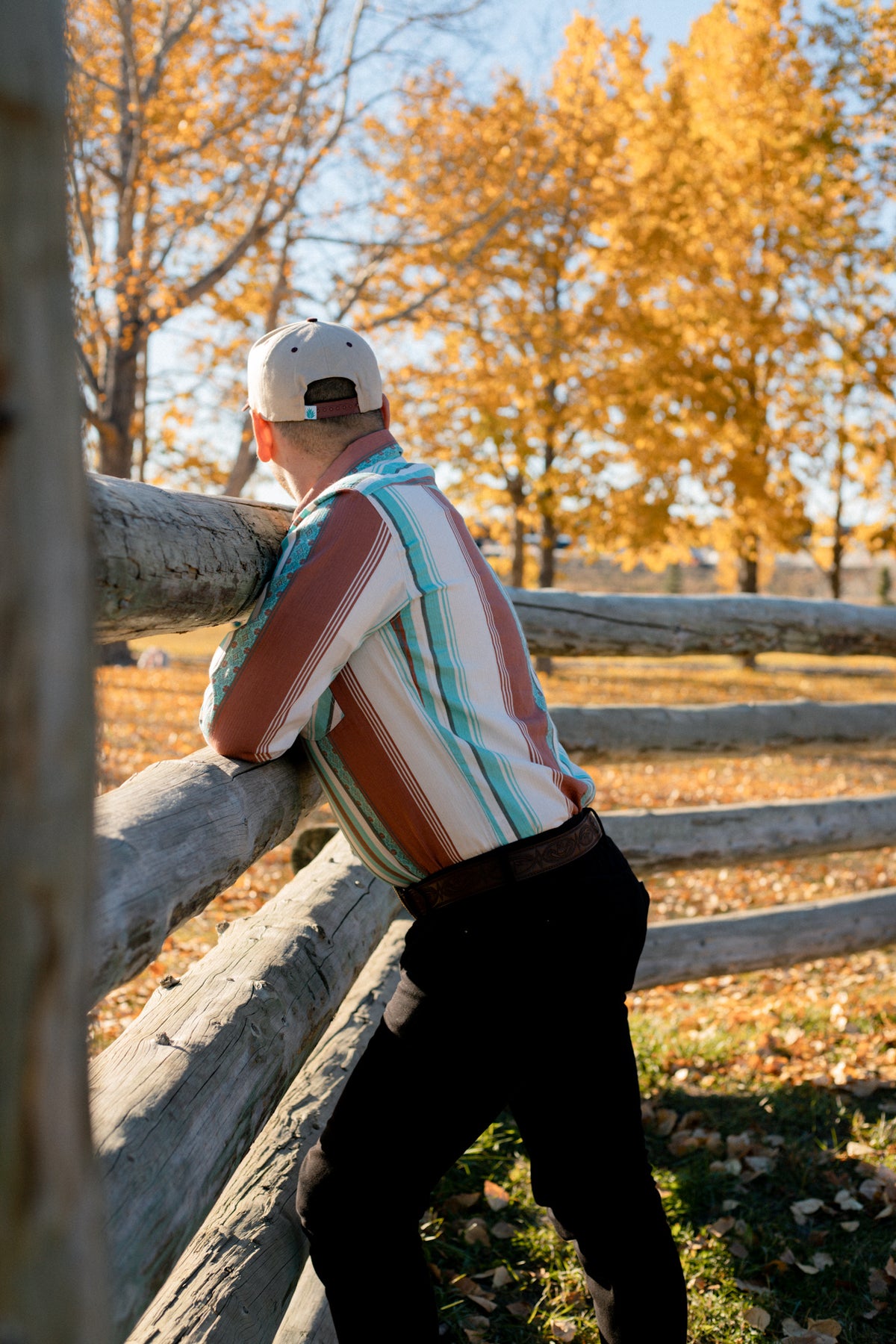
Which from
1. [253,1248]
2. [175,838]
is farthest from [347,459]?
[253,1248]

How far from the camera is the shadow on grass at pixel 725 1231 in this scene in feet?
9.21

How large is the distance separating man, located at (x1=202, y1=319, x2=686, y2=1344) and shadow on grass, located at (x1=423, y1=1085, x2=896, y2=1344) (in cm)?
103

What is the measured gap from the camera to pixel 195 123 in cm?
1138

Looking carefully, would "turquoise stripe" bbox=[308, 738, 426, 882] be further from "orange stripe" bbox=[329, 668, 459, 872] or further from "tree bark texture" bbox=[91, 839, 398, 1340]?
"tree bark texture" bbox=[91, 839, 398, 1340]

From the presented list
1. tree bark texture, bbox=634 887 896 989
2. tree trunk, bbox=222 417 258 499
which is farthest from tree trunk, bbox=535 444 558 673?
tree bark texture, bbox=634 887 896 989

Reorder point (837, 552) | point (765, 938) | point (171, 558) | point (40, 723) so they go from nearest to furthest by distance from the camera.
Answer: point (40, 723) < point (171, 558) < point (765, 938) < point (837, 552)

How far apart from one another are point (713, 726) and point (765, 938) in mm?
996

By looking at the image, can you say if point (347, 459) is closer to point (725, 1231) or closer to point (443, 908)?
point (443, 908)

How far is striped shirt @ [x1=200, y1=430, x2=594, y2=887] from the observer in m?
1.76

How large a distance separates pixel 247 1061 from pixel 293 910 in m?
0.79

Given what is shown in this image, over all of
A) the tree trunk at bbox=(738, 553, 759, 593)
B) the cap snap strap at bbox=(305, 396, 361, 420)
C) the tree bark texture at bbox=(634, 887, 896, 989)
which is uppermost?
the cap snap strap at bbox=(305, 396, 361, 420)

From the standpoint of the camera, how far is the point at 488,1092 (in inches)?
72.5

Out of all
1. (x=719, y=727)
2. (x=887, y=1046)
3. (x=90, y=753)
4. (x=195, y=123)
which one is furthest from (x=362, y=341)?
(x=195, y=123)

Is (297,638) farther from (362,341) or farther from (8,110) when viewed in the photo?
Result: (8,110)
